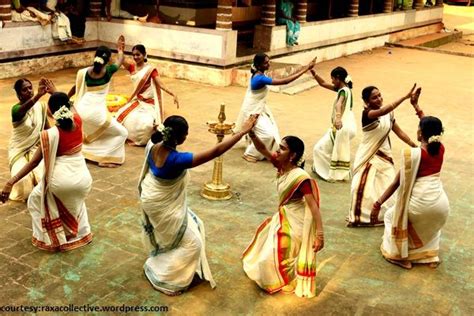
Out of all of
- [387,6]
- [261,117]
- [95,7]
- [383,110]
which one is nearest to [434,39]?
[387,6]

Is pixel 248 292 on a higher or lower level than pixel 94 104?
lower

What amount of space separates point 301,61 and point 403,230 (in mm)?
11500

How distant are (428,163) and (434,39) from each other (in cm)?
1962

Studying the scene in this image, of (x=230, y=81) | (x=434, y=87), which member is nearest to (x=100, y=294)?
(x=230, y=81)

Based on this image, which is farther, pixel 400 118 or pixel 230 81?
pixel 230 81

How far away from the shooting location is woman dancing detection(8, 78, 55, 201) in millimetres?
5727

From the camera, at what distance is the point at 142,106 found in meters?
8.34

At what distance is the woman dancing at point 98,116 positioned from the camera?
7.24m

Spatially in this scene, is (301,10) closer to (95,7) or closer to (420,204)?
(95,7)

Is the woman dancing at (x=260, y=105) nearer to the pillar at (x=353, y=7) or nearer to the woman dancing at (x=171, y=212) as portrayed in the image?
the woman dancing at (x=171, y=212)

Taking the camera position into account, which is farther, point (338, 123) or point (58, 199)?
point (338, 123)

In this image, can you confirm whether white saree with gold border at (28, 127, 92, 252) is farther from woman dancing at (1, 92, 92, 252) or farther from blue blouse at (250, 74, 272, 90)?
blue blouse at (250, 74, 272, 90)

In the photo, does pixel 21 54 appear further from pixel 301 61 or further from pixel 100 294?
pixel 100 294

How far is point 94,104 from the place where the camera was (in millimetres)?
7258
